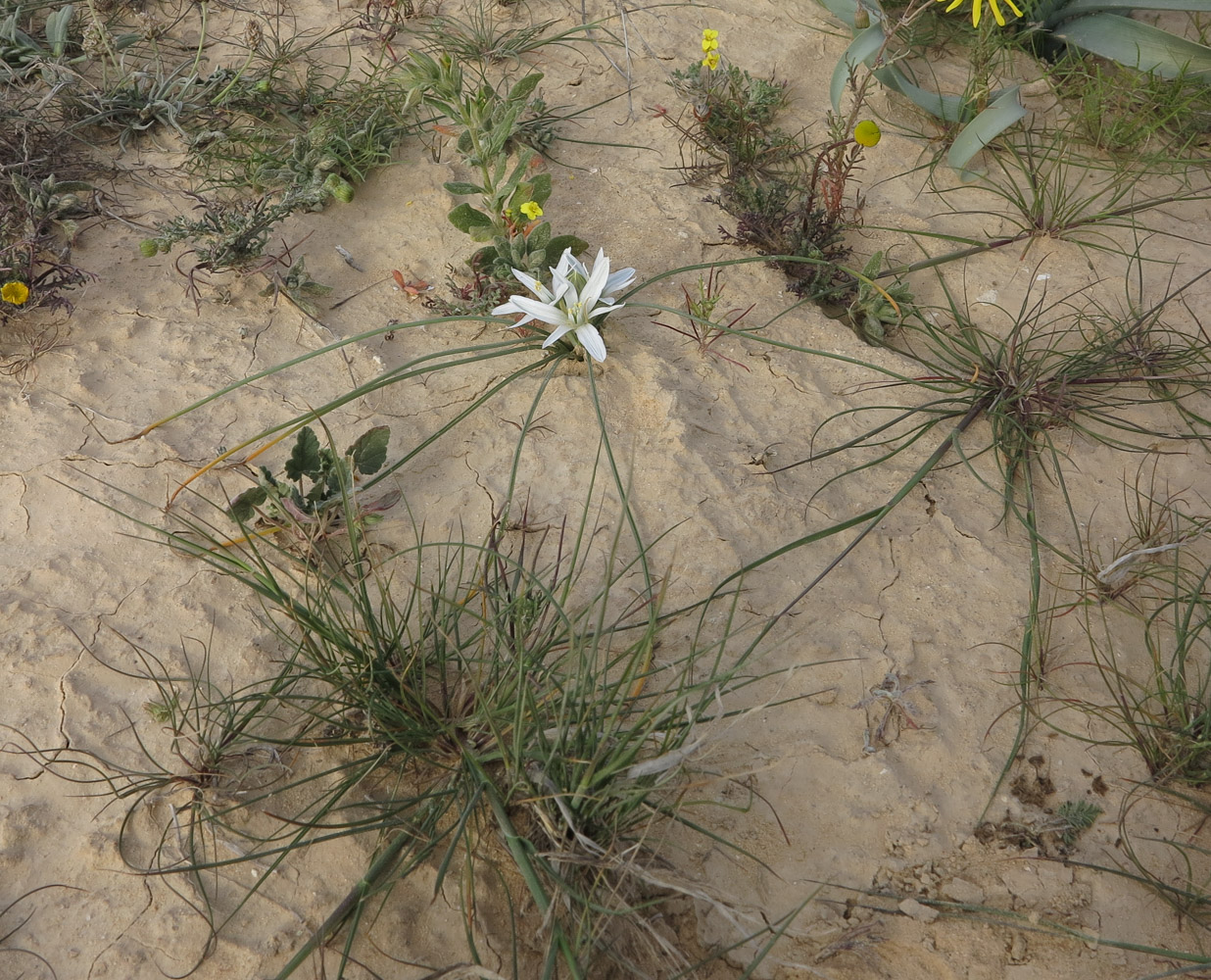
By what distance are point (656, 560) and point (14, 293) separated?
1572 millimetres

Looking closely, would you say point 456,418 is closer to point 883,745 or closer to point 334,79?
point 883,745

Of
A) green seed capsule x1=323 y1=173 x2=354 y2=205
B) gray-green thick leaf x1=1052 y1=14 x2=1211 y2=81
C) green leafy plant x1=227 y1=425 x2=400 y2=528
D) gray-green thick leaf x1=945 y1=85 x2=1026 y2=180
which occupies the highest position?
gray-green thick leaf x1=1052 y1=14 x2=1211 y2=81

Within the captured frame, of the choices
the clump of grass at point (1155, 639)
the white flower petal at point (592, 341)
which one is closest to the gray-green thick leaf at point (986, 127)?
the clump of grass at point (1155, 639)

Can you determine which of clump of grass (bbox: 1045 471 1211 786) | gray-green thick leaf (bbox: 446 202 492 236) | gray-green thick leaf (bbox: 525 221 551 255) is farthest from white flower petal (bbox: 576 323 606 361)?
clump of grass (bbox: 1045 471 1211 786)

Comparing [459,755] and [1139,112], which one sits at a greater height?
[1139,112]

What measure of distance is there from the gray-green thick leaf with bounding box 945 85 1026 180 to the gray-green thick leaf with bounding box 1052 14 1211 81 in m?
0.44

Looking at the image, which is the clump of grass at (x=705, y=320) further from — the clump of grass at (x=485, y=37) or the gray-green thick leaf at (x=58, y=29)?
the gray-green thick leaf at (x=58, y=29)

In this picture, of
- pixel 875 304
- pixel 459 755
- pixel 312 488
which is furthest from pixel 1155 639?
pixel 312 488

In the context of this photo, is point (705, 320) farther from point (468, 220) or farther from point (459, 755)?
point (459, 755)

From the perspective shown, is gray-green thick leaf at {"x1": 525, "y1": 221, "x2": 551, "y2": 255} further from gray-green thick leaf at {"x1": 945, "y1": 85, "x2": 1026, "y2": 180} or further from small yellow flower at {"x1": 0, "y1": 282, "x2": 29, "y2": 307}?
gray-green thick leaf at {"x1": 945, "y1": 85, "x2": 1026, "y2": 180}

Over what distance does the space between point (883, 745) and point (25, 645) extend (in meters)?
1.60

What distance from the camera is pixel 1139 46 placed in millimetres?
2641

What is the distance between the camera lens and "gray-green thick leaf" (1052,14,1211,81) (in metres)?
2.56

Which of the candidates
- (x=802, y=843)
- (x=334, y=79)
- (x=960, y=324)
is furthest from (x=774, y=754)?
(x=334, y=79)
